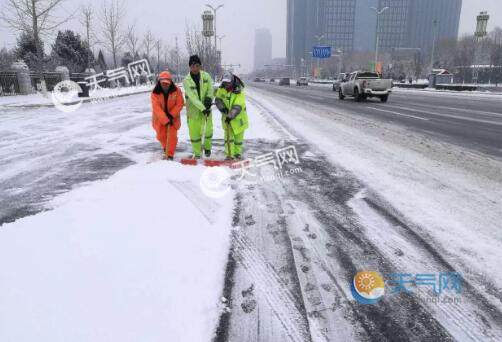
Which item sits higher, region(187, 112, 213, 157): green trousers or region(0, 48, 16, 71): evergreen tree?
region(0, 48, 16, 71): evergreen tree

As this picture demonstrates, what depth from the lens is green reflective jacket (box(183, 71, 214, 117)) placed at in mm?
5582

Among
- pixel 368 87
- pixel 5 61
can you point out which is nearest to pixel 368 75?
pixel 368 87

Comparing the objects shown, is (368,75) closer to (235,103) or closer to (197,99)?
(235,103)

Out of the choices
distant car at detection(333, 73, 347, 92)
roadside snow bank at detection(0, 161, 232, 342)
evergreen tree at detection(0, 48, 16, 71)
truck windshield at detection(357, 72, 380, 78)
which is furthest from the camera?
evergreen tree at detection(0, 48, 16, 71)

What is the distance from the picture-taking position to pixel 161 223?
3.36 meters

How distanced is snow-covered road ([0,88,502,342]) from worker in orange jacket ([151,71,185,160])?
2.25ft

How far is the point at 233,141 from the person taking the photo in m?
6.04

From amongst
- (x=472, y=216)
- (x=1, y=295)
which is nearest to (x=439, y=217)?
(x=472, y=216)

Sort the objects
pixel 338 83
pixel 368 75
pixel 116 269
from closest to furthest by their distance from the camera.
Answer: pixel 116 269
pixel 368 75
pixel 338 83

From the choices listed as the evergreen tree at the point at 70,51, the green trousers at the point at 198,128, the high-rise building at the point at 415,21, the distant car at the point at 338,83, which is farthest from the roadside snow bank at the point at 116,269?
the high-rise building at the point at 415,21

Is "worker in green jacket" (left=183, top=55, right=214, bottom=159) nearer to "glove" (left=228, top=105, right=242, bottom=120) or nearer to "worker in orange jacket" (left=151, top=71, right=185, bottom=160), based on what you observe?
"worker in orange jacket" (left=151, top=71, right=185, bottom=160)

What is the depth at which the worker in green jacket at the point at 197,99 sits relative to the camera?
5.62 m

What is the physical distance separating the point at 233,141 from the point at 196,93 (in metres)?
1.05

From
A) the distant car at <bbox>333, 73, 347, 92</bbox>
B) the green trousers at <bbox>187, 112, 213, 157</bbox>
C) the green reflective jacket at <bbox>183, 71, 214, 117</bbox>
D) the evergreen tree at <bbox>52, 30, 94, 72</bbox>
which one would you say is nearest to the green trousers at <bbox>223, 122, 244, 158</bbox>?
the green trousers at <bbox>187, 112, 213, 157</bbox>
